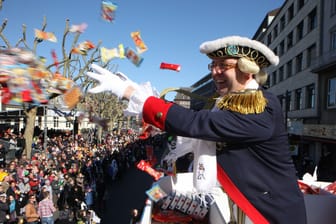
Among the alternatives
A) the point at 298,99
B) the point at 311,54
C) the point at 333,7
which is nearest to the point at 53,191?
the point at 333,7

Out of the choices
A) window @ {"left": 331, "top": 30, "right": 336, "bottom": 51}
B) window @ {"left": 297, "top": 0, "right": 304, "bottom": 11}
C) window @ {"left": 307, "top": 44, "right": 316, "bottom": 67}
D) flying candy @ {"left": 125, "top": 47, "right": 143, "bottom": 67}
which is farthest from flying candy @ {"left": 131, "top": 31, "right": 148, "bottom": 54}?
window @ {"left": 297, "top": 0, "right": 304, "bottom": 11}

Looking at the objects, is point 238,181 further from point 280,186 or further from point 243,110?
point 243,110


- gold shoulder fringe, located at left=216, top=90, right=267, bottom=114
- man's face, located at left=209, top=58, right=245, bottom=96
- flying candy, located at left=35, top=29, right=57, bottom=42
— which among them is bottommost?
gold shoulder fringe, located at left=216, top=90, right=267, bottom=114

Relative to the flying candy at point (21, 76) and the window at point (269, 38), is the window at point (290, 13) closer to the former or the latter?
the window at point (269, 38)

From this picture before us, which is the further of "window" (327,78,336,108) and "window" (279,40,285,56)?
"window" (279,40,285,56)

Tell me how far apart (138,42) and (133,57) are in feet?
0.43

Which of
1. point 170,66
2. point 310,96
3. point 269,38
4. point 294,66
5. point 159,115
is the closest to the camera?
point 159,115

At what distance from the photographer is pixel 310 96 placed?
25.5 meters

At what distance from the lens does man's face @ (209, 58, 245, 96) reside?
203 cm

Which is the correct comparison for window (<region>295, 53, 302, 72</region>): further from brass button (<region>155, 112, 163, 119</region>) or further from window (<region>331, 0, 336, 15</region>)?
brass button (<region>155, 112, 163, 119</region>)

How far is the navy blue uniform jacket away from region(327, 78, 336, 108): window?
20795mm

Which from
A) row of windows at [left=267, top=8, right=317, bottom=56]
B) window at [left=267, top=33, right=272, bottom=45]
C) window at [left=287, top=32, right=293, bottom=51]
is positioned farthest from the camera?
window at [left=267, top=33, right=272, bottom=45]

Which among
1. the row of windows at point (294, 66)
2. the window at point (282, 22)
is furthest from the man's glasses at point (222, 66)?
the window at point (282, 22)

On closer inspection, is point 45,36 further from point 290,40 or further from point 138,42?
point 290,40
